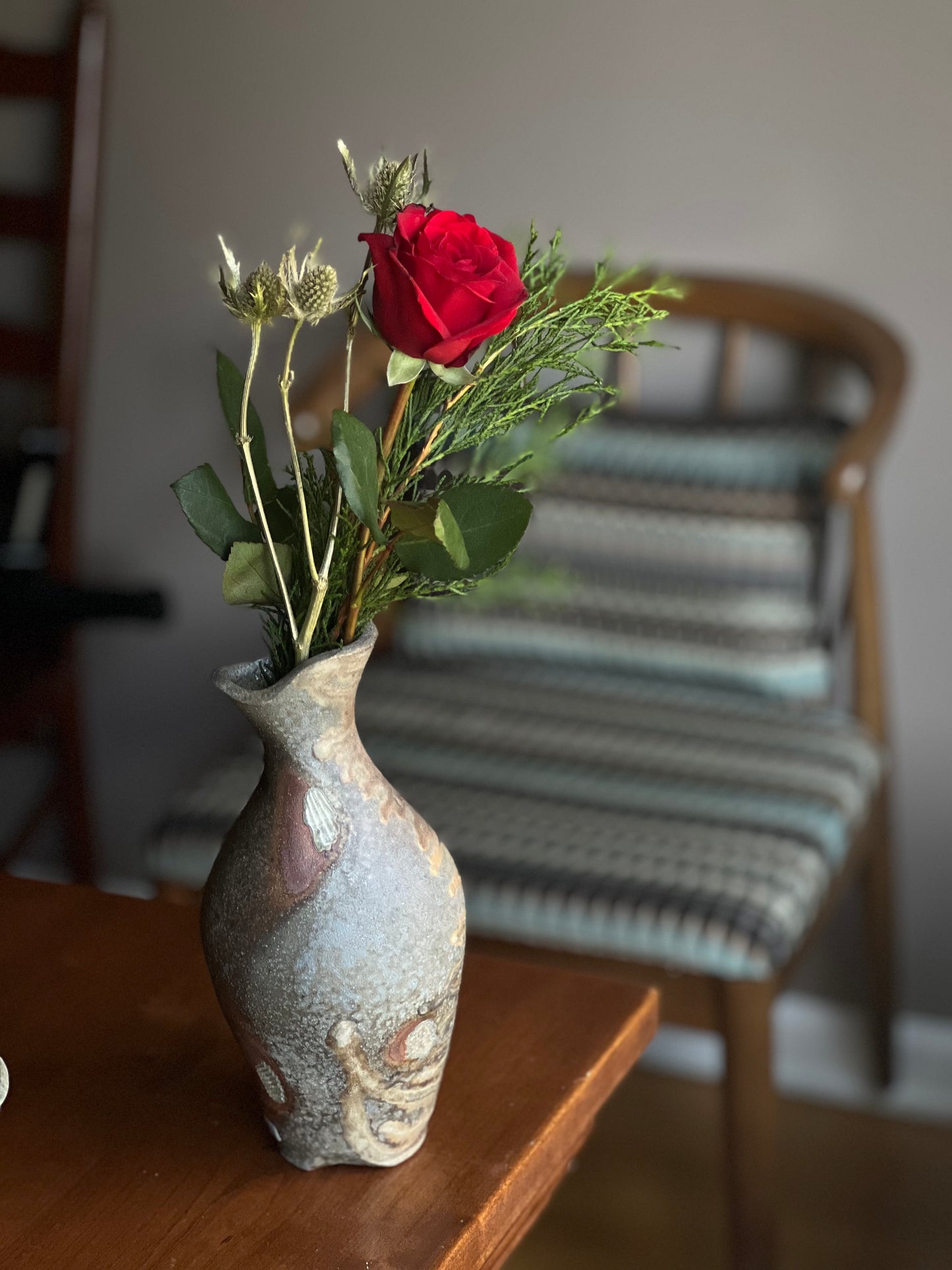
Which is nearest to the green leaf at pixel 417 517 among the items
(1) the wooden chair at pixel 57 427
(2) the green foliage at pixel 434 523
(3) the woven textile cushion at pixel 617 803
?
(2) the green foliage at pixel 434 523

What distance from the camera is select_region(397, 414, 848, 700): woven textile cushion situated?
5.19ft

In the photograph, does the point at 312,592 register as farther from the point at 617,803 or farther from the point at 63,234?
the point at 63,234

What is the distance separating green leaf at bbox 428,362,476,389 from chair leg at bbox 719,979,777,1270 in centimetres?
81

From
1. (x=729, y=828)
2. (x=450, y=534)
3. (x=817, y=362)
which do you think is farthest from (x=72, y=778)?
(x=450, y=534)

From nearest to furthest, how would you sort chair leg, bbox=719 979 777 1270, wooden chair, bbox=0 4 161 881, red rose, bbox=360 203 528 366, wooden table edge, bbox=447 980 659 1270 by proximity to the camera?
red rose, bbox=360 203 528 366
wooden table edge, bbox=447 980 659 1270
chair leg, bbox=719 979 777 1270
wooden chair, bbox=0 4 161 881

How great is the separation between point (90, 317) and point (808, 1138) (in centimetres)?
148

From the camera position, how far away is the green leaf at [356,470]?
552mm

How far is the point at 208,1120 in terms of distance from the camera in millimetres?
707

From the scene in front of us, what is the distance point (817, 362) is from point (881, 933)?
0.69m

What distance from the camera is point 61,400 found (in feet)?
6.29

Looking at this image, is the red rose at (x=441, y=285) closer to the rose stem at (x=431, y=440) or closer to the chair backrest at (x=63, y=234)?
the rose stem at (x=431, y=440)

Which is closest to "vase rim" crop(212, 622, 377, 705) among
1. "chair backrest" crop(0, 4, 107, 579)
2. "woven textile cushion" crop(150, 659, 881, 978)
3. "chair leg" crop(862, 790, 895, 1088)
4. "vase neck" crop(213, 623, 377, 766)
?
"vase neck" crop(213, 623, 377, 766)

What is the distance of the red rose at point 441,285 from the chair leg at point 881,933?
46.8 inches

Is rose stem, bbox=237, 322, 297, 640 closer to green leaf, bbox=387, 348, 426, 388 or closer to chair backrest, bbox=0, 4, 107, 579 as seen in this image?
green leaf, bbox=387, 348, 426, 388
